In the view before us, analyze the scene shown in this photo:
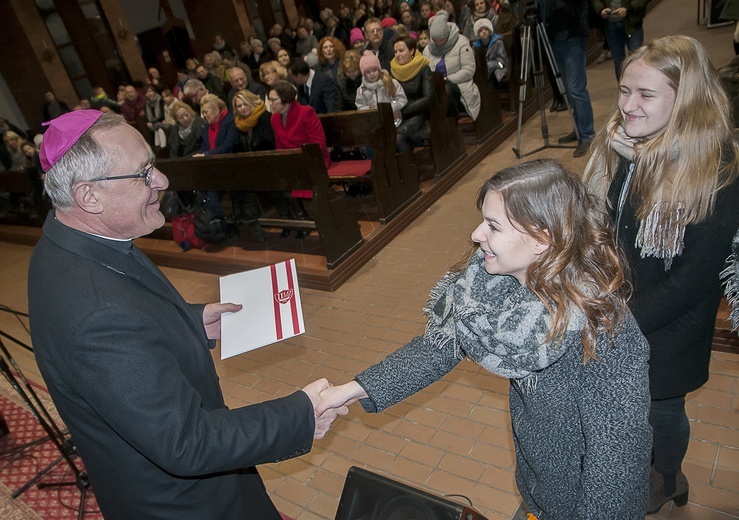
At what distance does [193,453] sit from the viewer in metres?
1.20

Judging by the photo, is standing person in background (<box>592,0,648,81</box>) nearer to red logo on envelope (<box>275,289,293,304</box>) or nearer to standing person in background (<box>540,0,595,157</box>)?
standing person in background (<box>540,0,595,157</box>)

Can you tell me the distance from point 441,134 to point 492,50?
5.74 ft

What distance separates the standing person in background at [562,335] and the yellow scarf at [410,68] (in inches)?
175

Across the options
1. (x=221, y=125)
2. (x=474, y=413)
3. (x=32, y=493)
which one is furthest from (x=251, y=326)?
(x=221, y=125)

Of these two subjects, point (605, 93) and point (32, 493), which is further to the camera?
point (605, 93)

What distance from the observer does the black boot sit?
1.96m

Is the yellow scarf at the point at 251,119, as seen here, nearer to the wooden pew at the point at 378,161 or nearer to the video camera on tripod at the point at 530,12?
the wooden pew at the point at 378,161

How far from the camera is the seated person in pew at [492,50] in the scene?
637 cm

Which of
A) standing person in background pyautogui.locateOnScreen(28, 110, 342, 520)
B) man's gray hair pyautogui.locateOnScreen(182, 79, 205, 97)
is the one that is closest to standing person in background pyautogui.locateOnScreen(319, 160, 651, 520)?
standing person in background pyautogui.locateOnScreen(28, 110, 342, 520)

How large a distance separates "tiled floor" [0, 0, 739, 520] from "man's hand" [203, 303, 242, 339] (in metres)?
1.16

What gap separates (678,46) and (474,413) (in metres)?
1.96

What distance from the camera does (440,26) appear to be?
5742 millimetres

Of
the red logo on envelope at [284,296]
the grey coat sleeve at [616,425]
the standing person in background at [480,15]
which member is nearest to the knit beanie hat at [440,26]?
the standing person in background at [480,15]

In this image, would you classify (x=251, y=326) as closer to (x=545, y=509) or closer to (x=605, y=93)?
(x=545, y=509)
